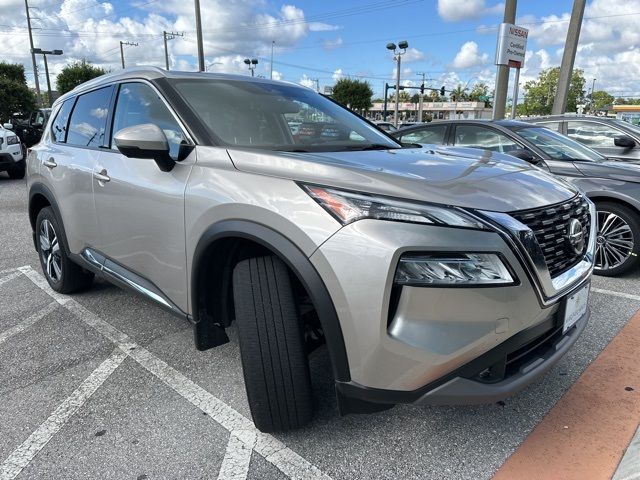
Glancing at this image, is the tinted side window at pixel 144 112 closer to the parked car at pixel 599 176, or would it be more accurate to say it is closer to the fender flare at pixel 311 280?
the fender flare at pixel 311 280

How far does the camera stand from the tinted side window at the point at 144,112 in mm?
2620

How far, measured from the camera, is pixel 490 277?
5.70 ft

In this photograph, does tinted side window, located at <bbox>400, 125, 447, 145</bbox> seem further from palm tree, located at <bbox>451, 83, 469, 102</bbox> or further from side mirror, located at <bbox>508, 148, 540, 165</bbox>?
palm tree, located at <bbox>451, 83, 469, 102</bbox>

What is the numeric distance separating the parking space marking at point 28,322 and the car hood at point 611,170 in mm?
4835

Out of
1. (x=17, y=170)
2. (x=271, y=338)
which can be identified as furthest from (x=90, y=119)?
(x=17, y=170)

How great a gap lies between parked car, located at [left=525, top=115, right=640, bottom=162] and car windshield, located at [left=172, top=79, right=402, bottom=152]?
4.44 meters

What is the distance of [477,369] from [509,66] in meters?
11.5

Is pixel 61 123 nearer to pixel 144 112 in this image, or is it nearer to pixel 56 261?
pixel 56 261

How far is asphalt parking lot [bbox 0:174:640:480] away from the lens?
208 centimetres

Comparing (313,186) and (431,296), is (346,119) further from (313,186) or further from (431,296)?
(431,296)

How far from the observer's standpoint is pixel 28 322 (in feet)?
11.8

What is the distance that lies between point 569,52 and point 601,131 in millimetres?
7594

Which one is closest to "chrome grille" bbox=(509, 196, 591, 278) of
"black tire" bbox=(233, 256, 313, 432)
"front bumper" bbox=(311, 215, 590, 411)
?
"front bumper" bbox=(311, 215, 590, 411)

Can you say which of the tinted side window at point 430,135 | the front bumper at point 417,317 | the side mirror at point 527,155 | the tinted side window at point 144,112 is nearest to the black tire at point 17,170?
the tinted side window at point 430,135
